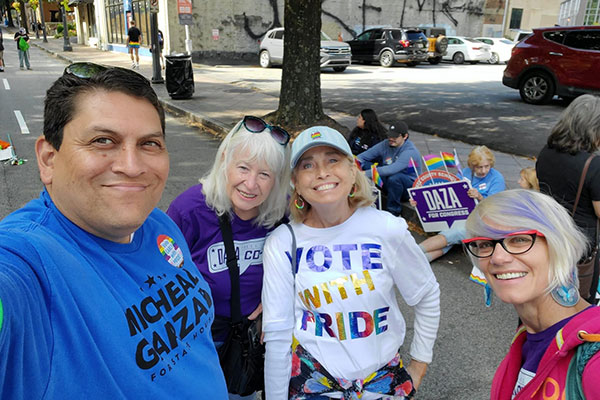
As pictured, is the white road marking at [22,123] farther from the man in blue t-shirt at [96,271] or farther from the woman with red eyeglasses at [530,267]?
the woman with red eyeglasses at [530,267]

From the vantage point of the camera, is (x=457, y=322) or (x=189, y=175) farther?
(x=189, y=175)

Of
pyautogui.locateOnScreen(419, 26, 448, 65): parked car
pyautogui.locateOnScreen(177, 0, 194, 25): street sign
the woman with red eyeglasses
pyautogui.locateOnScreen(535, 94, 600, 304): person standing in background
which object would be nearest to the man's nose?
the woman with red eyeglasses

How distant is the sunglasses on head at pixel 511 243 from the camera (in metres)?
1.40

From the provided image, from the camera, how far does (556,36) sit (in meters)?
11.4

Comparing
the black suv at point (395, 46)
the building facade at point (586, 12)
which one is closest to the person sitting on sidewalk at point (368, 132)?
the black suv at point (395, 46)

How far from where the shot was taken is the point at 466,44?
25672 mm

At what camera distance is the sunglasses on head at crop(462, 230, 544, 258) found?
4.60ft

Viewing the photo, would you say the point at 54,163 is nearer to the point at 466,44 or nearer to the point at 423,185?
the point at 423,185

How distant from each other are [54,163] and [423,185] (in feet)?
13.9

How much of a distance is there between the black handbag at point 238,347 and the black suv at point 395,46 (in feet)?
74.3

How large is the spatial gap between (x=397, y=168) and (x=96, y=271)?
4.68 metres

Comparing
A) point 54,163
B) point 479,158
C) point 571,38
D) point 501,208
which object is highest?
point 571,38

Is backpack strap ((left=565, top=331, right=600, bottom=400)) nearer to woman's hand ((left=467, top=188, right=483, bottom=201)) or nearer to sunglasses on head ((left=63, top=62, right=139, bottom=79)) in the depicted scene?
sunglasses on head ((left=63, top=62, right=139, bottom=79))

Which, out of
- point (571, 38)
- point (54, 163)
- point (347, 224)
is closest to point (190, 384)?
point (54, 163)
